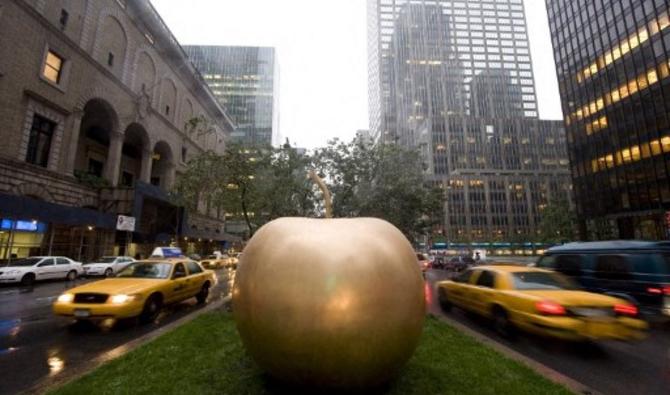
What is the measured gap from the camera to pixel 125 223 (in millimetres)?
27531

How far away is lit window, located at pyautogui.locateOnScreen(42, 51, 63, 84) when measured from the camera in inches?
963

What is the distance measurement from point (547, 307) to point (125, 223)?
3007 cm

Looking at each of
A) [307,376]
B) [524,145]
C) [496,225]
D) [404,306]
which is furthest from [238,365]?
[524,145]

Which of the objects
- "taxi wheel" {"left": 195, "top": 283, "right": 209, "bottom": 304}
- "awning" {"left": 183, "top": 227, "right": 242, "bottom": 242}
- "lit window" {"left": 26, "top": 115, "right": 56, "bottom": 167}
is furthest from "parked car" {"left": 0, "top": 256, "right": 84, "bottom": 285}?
"awning" {"left": 183, "top": 227, "right": 242, "bottom": 242}

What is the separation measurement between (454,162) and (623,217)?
199 ft

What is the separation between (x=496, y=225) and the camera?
96438 mm

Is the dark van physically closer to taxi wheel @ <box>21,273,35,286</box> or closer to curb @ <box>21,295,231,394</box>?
curb @ <box>21,295,231,394</box>

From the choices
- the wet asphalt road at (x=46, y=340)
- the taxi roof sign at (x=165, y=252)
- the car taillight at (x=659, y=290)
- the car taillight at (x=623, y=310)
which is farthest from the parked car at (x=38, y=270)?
the car taillight at (x=659, y=290)

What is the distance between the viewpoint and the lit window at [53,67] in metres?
24.5

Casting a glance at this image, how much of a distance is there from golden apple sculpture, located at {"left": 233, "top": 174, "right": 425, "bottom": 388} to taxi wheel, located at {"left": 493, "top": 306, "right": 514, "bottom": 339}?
14.9ft

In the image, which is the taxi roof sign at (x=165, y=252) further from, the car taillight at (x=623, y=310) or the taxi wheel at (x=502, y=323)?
the car taillight at (x=623, y=310)

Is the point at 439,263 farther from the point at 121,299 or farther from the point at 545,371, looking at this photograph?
the point at 121,299

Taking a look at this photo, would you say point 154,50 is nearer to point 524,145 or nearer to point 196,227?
point 196,227

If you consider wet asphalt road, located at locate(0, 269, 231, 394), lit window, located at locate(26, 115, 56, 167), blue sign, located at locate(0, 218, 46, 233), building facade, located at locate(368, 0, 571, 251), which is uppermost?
building facade, located at locate(368, 0, 571, 251)
